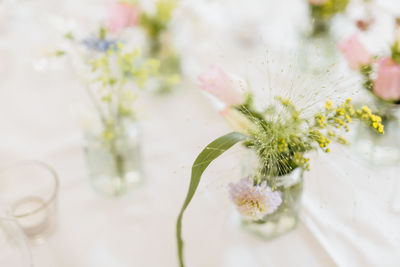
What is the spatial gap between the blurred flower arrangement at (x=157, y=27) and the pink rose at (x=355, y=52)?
364 millimetres

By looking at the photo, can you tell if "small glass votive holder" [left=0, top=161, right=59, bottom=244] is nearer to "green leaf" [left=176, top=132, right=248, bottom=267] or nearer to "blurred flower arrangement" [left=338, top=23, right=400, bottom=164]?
"green leaf" [left=176, top=132, right=248, bottom=267]

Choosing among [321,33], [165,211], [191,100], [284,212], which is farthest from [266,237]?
[321,33]

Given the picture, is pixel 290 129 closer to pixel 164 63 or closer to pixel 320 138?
pixel 320 138

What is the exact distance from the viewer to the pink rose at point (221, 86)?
0.59 m

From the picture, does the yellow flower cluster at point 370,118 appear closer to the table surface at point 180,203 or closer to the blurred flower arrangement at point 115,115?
the table surface at point 180,203

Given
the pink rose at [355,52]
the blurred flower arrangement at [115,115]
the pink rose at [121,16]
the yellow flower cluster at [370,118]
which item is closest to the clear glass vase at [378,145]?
the pink rose at [355,52]

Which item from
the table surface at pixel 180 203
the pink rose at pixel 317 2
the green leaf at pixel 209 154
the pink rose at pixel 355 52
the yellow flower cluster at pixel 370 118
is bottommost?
the table surface at pixel 180 203

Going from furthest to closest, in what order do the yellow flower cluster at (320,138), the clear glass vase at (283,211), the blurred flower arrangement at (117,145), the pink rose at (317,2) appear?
the pink rose at (317,2), the blurred flower arrangement at (117,145), the clear glass vase at (283,211), the yellow flower cluster at (320,138)

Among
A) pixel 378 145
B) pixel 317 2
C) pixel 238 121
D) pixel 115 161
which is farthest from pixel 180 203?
pixel 317 2

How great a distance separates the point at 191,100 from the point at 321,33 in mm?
329

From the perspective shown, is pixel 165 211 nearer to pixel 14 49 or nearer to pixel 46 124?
pixel 46 124

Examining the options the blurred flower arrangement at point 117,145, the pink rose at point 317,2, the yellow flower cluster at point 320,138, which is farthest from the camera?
the pink rose at point 317,2

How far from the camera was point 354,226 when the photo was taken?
74 centimetres

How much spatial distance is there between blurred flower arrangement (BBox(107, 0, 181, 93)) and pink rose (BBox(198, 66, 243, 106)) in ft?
1.12
